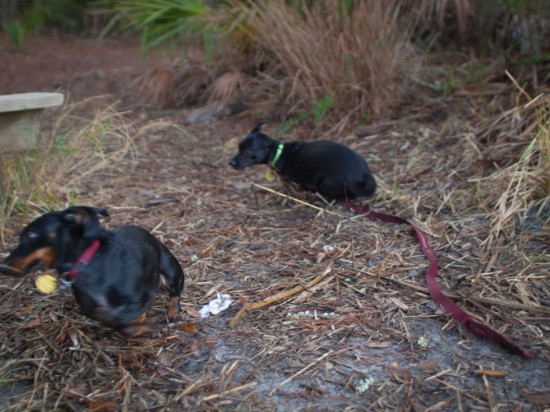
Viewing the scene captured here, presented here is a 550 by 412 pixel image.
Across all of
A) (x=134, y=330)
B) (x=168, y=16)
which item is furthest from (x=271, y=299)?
(x=168, y=16)

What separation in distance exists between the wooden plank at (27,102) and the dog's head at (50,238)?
1564 millimetres

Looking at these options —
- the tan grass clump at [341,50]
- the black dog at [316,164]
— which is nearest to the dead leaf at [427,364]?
the black dog at [316,164]

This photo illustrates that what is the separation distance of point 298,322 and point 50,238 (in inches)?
49.7

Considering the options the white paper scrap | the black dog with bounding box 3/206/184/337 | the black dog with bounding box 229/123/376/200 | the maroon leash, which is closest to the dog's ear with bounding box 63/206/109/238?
the black dog with bounding box 3/206/184/337

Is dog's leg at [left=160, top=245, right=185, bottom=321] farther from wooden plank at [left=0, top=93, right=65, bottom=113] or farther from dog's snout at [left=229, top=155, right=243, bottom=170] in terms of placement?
dog's snout at [left=229, top=155, right=243, bottom=170]

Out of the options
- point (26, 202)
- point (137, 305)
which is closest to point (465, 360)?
point (137, 305)

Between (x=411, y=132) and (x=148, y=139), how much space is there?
2856 mm

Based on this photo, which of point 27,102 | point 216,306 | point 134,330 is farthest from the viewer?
point 27,102

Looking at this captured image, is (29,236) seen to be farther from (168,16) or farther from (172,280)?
(168,16)

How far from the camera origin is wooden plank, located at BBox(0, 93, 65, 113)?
12.4ft

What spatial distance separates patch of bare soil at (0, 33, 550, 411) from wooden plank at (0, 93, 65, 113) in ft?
2.88

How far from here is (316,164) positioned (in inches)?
185

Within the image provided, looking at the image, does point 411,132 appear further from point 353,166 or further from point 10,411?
point 10,411

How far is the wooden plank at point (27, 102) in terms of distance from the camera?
378cm
